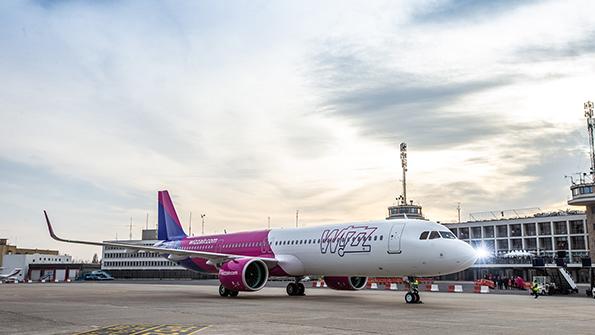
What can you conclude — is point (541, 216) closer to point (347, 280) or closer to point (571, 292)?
point (571, 292)

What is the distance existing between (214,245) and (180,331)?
2478 centimetres

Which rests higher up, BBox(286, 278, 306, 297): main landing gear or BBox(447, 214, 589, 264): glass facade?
BBox(447, 214, 589, 264): glass facade

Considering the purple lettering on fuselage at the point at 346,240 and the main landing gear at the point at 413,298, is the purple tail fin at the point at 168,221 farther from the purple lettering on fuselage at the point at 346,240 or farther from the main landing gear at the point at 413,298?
the main landing gear at the point at 413,298

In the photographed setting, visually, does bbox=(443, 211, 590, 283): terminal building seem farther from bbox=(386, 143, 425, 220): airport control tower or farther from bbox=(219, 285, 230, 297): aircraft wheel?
bbox=(219, 285, 230, 297): aircraft wheel

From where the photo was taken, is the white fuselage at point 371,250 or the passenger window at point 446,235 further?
the passenger window at point 446,235

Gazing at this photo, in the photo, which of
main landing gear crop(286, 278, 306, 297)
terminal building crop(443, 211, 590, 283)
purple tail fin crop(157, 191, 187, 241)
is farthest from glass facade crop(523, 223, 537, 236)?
main landing gear crop(286, 278, 306, 297)

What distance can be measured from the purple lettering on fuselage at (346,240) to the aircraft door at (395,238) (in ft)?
4.22

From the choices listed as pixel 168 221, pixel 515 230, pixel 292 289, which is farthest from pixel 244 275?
pixel 515 230

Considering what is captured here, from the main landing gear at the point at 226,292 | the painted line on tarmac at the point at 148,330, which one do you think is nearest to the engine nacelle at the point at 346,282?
the main landing gear at the point at 226,292

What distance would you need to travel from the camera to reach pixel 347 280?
32.1m

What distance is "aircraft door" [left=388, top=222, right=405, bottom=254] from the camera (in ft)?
83.7

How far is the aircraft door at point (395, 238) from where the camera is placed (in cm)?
2550

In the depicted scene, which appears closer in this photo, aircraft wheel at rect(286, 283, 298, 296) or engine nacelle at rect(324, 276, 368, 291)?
engine nacelle at rect(324, 276, 368, 291)

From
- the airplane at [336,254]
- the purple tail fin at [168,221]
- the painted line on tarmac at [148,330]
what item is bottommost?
the painted line on tarmac at [148,330]
